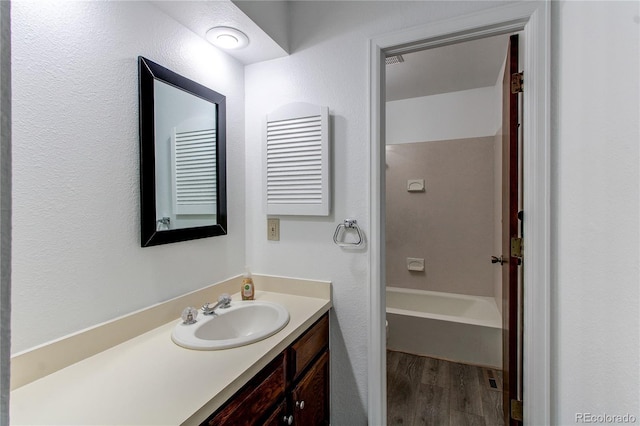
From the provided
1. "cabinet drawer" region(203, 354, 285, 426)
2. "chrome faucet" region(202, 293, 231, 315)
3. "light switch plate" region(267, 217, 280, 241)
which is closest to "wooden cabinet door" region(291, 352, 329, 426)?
"cabinet drawer" region(203, 354, 285, 426)

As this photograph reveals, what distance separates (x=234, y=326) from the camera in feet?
4.62

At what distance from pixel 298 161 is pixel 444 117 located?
2133 millimetres

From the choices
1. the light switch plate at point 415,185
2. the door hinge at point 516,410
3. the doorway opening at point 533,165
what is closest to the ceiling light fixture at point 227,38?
the doorway opening at point 533,165

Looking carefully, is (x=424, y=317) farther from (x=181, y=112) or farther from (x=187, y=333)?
(x=181, y=112)

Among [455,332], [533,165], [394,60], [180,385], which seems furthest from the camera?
[455,332]

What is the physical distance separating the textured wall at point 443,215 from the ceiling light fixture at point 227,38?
7.02ft

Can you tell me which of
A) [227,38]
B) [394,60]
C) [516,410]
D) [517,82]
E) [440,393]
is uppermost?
[394,60]

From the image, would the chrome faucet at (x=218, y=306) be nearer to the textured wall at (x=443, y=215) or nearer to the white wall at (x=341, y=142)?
the white wall at (x=341, y=142)

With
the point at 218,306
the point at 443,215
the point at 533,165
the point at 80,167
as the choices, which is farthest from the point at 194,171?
the point at 443,215

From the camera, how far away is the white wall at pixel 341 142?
1.50 m

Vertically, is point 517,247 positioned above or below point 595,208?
below

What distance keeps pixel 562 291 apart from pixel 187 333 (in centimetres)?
141

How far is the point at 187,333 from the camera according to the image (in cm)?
116

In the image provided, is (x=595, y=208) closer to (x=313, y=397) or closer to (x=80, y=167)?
(x=313, y=397)
